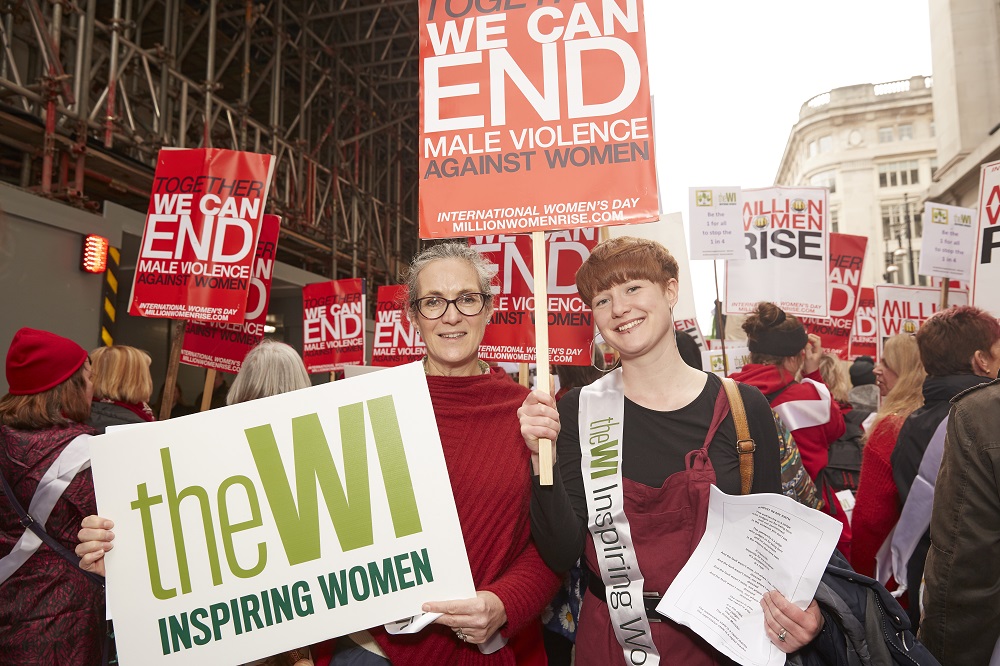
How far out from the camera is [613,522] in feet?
6.77

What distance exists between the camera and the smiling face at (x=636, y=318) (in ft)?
7.17

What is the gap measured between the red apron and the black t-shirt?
46mm

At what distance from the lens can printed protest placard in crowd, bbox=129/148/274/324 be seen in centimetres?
501

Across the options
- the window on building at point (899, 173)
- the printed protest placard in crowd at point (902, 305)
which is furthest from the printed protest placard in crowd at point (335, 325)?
the window on building at point (899, 173)

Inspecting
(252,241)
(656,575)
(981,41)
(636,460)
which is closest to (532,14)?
(636,460)

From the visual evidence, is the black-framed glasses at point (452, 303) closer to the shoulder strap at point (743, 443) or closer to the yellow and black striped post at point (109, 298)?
the shoulder strap at point (743, 443)

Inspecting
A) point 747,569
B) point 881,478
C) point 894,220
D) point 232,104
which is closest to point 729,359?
point 881,478

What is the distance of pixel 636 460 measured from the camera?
2.14 m

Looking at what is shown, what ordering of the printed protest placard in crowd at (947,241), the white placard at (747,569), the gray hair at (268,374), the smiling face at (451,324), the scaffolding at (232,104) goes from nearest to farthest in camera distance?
the white placard at (747,569)
the smiling face at (451,324)
the gray hair at (268,374)
the printed protest placard in crowd at (947,241)
the scaffolding at (232,104)

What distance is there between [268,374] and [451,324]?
1145 mm

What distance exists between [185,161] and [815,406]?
4543 mm

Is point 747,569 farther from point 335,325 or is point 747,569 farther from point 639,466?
point 335,325

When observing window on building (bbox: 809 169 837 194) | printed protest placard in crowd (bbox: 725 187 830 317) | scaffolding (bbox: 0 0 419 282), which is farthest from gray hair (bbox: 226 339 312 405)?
window on building (bbox: 809 169 837 194)

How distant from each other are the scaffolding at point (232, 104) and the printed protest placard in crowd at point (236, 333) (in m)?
2.74
